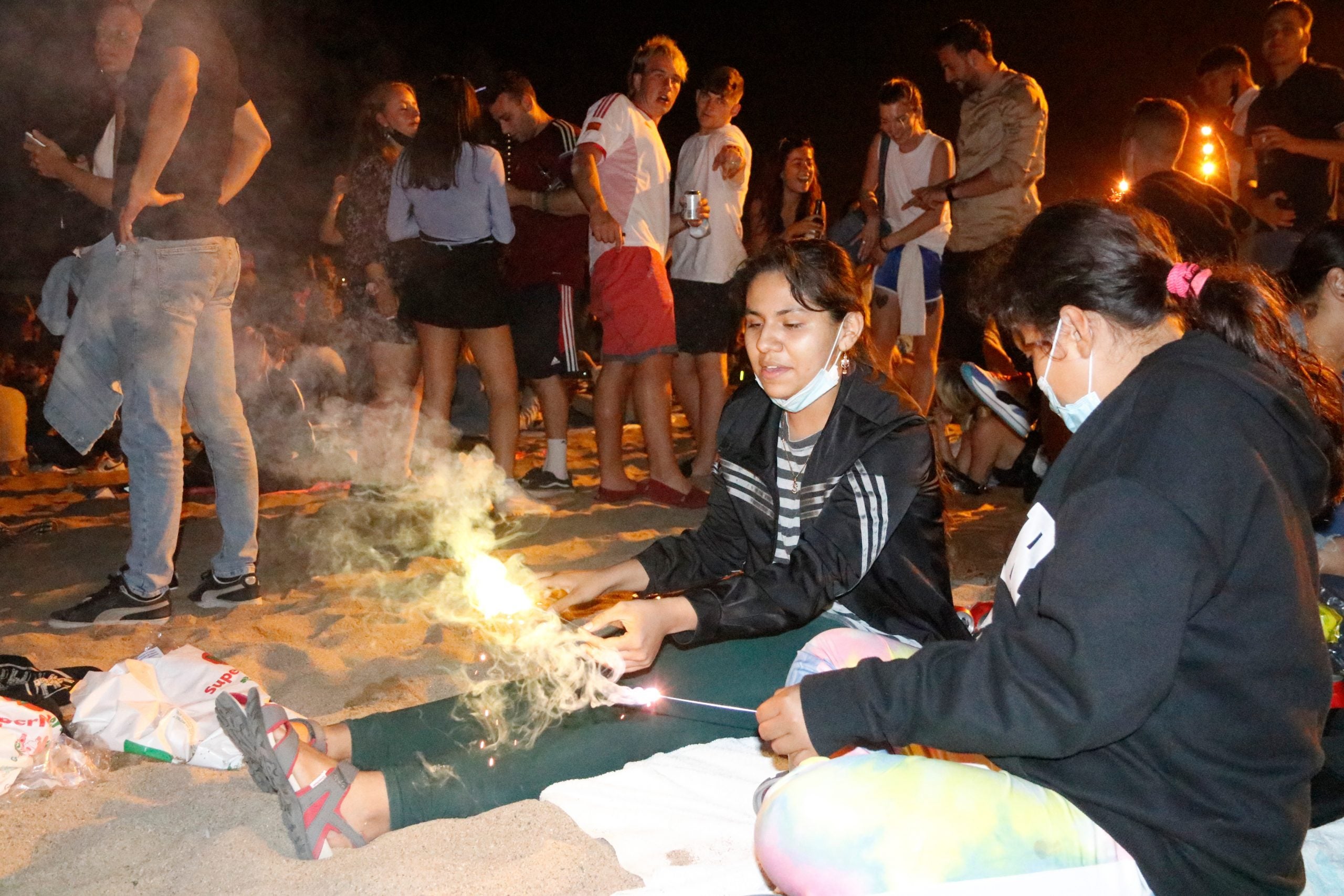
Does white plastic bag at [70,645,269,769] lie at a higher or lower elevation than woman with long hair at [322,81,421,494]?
lower

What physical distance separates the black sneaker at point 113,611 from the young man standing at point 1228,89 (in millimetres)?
6608

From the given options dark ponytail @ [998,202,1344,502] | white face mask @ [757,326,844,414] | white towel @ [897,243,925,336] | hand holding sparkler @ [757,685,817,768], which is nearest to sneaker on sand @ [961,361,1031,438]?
white towel @ [897,243,925,336]

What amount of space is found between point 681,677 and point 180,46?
293 centimetres

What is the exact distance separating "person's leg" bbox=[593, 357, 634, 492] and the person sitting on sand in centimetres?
269

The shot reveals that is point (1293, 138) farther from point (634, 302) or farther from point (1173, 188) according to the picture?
point (634, 302)

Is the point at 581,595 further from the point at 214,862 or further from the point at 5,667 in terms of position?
the point at 5,667

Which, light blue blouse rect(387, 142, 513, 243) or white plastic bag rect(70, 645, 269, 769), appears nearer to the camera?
white plastic bag rect(70, 645, 269, 769)

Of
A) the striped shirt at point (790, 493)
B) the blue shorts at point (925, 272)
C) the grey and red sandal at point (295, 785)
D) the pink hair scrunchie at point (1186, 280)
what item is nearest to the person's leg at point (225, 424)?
the grey and red sandal at point (295, 785)

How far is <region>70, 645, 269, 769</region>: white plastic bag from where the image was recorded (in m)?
2.73

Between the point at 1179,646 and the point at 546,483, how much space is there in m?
4.65

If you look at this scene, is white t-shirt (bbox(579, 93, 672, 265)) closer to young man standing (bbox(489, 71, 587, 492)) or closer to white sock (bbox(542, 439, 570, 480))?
young man standing (bbox(489, 71, 587, 492))

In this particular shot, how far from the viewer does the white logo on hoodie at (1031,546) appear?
1.72m

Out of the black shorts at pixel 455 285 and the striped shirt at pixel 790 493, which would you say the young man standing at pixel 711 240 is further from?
the striped shirt at pixel 790 493

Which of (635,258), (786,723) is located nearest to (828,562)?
(786,723)
